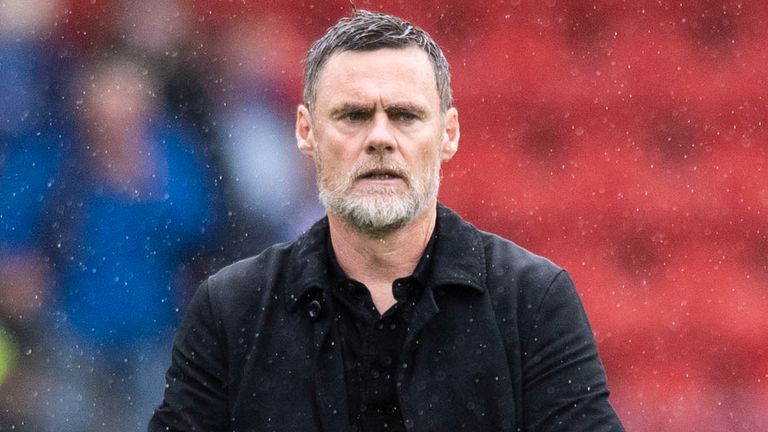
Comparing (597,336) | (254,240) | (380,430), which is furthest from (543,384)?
(254,240)

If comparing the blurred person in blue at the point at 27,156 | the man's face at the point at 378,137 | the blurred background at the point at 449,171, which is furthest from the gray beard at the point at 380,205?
the blurred person in blue at the point at 27,156

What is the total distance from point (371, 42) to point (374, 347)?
529mm

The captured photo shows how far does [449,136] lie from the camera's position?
93.0 inches

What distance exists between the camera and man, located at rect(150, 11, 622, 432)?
86.4 inches

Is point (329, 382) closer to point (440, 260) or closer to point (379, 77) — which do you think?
point (440, 260)

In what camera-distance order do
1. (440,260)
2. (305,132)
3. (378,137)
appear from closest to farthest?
(378,137), (440,260), (305,132)

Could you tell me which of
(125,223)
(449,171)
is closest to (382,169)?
(449,171)

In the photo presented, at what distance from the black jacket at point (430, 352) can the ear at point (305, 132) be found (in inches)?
6.3

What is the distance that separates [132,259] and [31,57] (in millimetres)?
476

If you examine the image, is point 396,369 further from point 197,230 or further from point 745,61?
point 745,61

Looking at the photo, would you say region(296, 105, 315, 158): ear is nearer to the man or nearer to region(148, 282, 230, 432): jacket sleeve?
the man

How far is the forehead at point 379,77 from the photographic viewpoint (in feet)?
7.25

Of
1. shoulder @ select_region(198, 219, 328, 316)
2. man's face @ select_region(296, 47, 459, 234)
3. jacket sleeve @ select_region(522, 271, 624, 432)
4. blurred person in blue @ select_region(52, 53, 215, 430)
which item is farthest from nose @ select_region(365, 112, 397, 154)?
blurred person in blue @ select_region(52, 53, 215, 430)

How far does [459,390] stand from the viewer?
222cm
